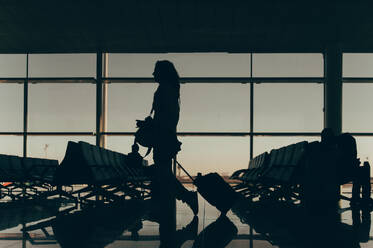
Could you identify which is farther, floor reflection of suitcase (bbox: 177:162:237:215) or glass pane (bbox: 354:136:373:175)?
glass pane (bbox: 354:136:373:175)

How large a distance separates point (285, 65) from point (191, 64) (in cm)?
213

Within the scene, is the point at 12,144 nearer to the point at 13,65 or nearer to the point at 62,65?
the point at 13,65

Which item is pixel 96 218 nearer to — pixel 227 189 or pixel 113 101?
pixel 227 189

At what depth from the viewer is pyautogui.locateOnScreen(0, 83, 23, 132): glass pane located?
10.5 meters

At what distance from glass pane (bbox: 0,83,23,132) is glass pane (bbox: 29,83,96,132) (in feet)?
0.80

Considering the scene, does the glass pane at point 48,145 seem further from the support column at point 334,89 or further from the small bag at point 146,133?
the small bag at point 146,133

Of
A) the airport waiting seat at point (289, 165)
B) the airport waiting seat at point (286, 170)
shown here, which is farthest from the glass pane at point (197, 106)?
the airport waiting seat at point (289, 165)

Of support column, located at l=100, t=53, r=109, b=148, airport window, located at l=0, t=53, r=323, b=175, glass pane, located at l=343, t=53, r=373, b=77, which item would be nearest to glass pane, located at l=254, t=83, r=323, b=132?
airport window, located at l=0, t=53, r=323, b=175

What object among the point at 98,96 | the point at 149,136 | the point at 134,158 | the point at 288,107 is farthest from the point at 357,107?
the point at 149,136

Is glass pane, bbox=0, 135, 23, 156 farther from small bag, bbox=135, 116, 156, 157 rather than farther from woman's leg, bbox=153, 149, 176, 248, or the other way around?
small bag, bbox=135, 116, 156, 157
